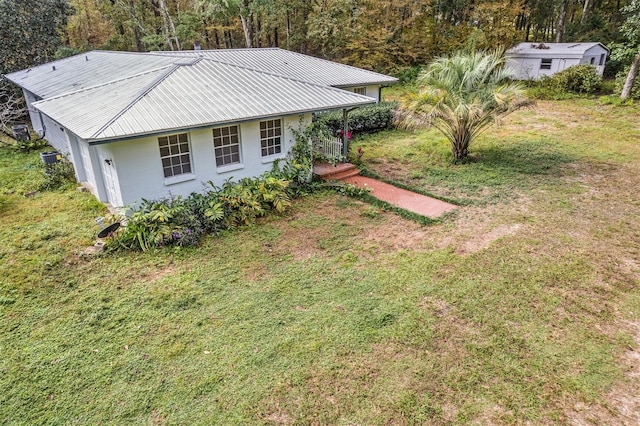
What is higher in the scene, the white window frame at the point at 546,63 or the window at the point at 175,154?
the white window frame at the point at 546,63

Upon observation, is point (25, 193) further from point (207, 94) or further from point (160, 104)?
point (207, 94)

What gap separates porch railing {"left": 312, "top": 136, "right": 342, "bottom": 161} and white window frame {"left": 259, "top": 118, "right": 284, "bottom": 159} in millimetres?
1464

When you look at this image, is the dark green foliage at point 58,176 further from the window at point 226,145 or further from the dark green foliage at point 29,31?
the dark green foliage at point 29,31

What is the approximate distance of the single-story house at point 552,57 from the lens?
23.4 meters

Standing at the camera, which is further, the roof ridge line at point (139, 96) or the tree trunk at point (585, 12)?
the tree trunk at point (585, 12)

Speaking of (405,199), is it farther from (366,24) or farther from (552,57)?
(366,24)

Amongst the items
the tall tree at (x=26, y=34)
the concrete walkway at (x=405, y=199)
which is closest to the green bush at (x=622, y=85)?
the concrete walkway at (x=405, y=199)

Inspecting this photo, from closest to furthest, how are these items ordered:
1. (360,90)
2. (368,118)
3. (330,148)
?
Answer: (330,148)
(368,118)
(360,90)

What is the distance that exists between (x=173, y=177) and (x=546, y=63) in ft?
84.0

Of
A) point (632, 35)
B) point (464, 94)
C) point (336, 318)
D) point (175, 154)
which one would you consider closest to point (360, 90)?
point (464, 94)

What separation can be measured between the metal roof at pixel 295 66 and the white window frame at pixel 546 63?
13.2 m

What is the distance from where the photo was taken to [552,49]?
2466cm

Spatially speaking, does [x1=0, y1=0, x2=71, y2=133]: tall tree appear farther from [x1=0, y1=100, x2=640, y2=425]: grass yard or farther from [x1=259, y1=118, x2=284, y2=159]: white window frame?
[x1=259, y1=118, x2=284, y2=159]: white window frame

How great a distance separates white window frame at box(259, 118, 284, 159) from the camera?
10414mm
